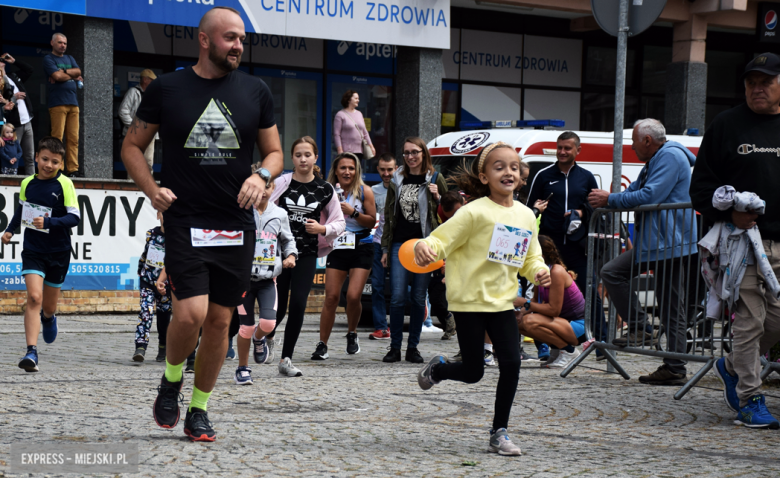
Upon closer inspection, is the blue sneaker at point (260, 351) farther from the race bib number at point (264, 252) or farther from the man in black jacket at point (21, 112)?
the man in black jacket at point (21, 112)

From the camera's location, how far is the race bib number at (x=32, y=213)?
8.23m

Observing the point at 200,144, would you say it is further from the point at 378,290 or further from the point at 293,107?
the point at 293,107

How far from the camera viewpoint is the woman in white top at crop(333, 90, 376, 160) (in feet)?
56.0

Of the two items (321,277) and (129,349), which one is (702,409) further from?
(321,277)

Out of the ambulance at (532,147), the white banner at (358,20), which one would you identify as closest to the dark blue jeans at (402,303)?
the ambulance at (532,147)

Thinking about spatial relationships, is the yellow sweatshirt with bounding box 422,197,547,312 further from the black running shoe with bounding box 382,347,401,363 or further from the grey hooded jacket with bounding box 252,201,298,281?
the black running shoe with bounding box 382,347,401,363

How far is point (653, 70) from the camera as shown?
23.2 meters

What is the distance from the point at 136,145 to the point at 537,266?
7.29ft

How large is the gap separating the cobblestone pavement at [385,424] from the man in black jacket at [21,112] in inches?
240

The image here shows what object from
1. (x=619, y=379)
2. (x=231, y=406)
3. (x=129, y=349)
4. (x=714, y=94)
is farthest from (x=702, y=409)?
(x=714, y=94)

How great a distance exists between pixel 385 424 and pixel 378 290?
17.4 ft

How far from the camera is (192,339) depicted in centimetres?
493

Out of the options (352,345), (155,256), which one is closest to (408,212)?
(352,345)

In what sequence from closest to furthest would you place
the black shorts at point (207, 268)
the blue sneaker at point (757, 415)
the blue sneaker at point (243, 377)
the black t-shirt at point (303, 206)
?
the black shorts at point (207, 268) < the blue sneaker at point (757, 415) < the blue sneaker at point (243, 377) < the black t-shirt at point (303, 206)
